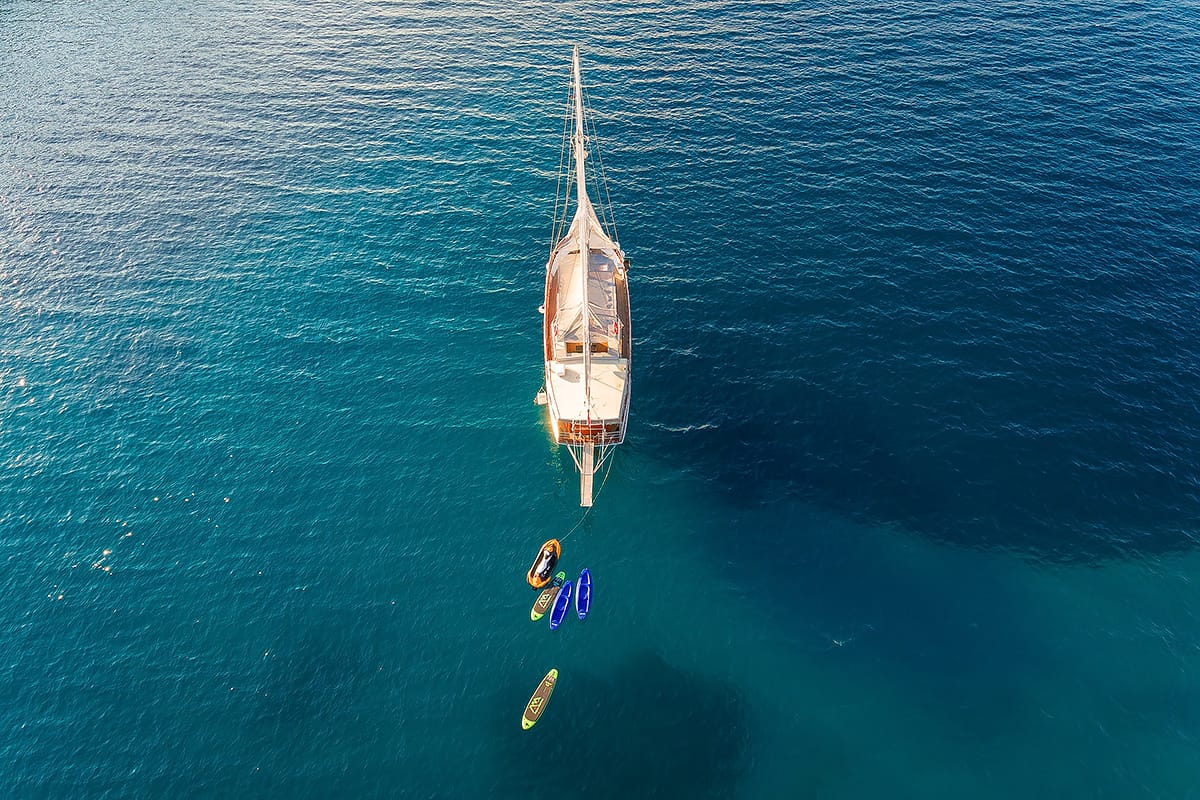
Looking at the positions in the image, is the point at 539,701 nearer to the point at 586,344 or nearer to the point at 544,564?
the point at 544,564

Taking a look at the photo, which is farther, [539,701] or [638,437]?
[638,437]

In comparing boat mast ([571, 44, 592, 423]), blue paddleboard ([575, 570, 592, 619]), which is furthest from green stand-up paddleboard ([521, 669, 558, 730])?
boat mast ([571, 44, 592, 423])

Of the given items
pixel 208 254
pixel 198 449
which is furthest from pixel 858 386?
pixel 208 254

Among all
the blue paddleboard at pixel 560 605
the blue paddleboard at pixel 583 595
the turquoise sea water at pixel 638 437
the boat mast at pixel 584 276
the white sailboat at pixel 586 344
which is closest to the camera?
the turquoise sea water at pixel 638 437

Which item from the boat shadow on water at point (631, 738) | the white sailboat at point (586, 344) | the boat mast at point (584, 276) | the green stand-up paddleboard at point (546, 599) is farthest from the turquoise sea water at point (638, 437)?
the boat mast at point (584, 276)

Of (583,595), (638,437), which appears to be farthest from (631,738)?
(638,437)

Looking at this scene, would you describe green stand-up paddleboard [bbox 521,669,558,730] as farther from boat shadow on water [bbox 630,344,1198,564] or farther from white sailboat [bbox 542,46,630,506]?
boat shadow on water [bbox 630,344,1198,564]

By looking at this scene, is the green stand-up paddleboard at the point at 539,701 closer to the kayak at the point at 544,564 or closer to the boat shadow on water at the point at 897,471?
the kayak at the point at 544,564
